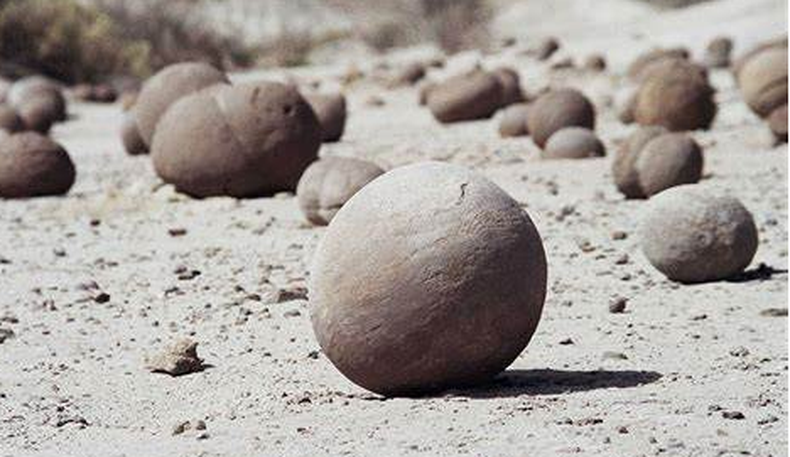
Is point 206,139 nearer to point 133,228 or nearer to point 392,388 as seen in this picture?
point 133,228

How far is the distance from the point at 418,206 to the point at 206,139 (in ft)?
22.7

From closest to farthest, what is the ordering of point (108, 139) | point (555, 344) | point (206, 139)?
1. point (555, 344)
2. point (206, 139)
3. point (108, 139)

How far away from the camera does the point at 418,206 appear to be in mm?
6309

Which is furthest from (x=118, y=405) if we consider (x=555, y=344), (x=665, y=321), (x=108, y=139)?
(x=108, y=139)

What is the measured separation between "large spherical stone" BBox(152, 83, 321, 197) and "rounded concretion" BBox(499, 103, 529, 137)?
4442mm

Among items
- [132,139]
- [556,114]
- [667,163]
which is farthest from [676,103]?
[132,139]

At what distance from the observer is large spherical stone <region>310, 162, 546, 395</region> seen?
6246 millimetres

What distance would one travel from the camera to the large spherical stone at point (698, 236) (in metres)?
9.27

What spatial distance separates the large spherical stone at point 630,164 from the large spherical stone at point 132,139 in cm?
600

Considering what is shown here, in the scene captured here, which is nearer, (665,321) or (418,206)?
(418,206)

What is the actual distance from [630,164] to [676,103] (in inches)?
183

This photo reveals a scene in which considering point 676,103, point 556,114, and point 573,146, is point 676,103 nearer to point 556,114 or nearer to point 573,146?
point 556,114

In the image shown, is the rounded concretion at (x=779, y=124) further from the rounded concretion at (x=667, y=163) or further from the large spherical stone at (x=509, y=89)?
the large spherical stone at (x=509, y=89)

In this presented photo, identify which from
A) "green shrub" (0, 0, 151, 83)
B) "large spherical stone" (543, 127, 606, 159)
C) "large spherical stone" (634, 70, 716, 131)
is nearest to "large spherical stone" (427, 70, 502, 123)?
"large spherical stone" (634, 70, 716, 131)
